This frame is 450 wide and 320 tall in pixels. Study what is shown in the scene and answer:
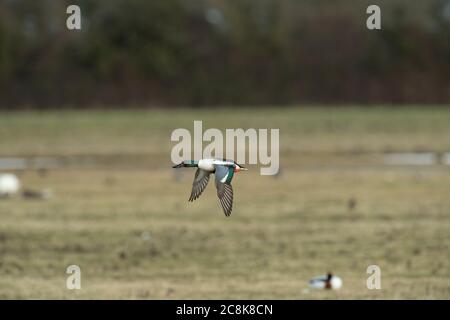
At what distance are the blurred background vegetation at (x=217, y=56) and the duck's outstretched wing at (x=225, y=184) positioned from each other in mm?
43547

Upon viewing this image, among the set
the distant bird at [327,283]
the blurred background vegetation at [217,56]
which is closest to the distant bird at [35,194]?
the distant bird at [327,283]

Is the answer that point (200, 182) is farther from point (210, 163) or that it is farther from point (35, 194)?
point (35, 194)

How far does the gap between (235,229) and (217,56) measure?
37973mm

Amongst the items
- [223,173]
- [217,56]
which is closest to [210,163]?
[223,173]

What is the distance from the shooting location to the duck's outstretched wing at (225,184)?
9.07 meters

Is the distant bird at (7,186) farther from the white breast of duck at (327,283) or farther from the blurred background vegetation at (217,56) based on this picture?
the blurred background vegetation at (217,56)

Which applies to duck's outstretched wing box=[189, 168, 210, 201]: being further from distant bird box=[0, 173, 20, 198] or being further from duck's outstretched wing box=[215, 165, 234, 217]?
distant bird box=[0, 173, 20, 198]

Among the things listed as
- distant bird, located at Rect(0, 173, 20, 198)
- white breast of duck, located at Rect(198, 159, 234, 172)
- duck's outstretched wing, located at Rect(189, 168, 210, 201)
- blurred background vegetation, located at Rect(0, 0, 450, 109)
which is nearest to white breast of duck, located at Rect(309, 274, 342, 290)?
duck's outstretched wing, located at Rect(189, 168, 210, 201)

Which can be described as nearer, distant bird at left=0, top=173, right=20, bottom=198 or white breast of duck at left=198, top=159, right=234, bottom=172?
white breast of duck at left=198, top=159, right=234, bottom=172

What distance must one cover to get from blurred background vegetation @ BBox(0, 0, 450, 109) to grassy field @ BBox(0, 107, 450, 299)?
655 inches

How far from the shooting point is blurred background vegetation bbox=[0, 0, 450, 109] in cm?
5391

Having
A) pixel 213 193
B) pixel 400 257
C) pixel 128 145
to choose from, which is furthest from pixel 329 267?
pixel 128 145

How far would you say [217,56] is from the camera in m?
57.1

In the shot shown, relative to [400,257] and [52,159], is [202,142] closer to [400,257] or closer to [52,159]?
[52,159]
